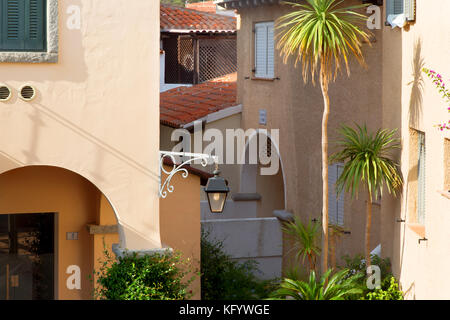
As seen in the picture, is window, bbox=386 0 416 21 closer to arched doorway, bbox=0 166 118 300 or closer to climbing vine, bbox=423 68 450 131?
climbing vine, bbox=423 68 450 131

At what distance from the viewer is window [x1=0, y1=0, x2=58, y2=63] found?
34.1 feet

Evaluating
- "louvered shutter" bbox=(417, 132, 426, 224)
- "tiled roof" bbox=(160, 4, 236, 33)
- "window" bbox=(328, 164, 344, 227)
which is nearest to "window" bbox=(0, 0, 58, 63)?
"louvered shutter" bbox=(417, 132, 426, 224)

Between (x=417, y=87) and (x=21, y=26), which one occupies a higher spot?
(x=21, y=26)

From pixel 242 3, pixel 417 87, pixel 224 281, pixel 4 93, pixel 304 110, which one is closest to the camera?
pixel 4 93

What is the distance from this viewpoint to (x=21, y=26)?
10.4 metres

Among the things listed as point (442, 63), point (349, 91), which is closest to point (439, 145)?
point (442, 63)

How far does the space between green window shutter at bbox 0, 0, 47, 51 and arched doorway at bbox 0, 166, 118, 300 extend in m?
3.48

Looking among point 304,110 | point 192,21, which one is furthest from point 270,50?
point 192,21

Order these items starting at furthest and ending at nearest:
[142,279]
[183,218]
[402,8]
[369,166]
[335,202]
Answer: [335,202] → [183,218] → [402,8] → [369,166] → [142,279]

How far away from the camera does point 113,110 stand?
10.7 meters

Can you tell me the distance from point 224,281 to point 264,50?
706cm

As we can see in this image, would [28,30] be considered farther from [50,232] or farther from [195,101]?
[195,101]

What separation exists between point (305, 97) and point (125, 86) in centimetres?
835

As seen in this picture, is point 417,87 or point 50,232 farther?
point 50,232
